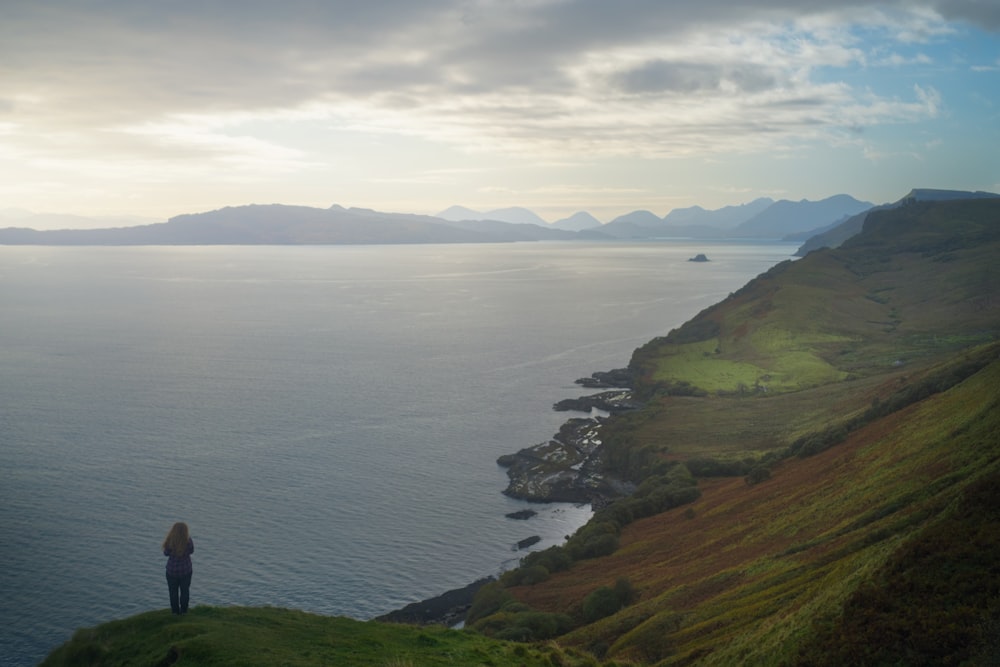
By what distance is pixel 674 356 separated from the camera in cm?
11519

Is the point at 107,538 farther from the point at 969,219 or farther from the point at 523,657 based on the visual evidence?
the point at 969,219

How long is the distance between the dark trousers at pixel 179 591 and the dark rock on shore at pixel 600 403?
252 ft

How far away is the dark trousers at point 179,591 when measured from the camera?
2184 cm

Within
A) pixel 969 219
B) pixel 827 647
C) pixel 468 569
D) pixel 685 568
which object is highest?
pixel 969 219

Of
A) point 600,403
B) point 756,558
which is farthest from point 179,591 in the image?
point 600,403

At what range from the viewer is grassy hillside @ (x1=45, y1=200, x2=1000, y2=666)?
1822cm

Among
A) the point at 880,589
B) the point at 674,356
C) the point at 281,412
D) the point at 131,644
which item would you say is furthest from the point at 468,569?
the point at 674,356

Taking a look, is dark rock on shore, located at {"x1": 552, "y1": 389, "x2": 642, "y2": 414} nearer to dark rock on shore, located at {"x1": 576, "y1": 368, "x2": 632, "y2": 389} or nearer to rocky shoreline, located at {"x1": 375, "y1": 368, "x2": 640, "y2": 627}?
rocky shoreline, located at {"x1": 375, "y1": 368, "x2": 640, "y2": 627}

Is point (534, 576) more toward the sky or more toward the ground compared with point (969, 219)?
more toward the ground

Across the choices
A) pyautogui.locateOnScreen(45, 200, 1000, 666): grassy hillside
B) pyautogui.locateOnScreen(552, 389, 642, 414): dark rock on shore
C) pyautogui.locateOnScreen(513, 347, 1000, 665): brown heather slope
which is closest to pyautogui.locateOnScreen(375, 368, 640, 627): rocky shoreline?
pyautogui.locateOnScreen(45, 200, 1000, 666): grassy hillside

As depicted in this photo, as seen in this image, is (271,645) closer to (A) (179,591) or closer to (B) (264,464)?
(A) (179,591)

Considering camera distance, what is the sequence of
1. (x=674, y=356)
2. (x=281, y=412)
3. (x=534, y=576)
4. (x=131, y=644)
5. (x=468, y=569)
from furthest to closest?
(x=674, y=356)
(x=281, y=412)
(x=468, y=569)
(x=534, y=576)
(x=131, y=644)

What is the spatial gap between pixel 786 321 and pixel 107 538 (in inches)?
4034

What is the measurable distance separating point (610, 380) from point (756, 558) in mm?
77797
